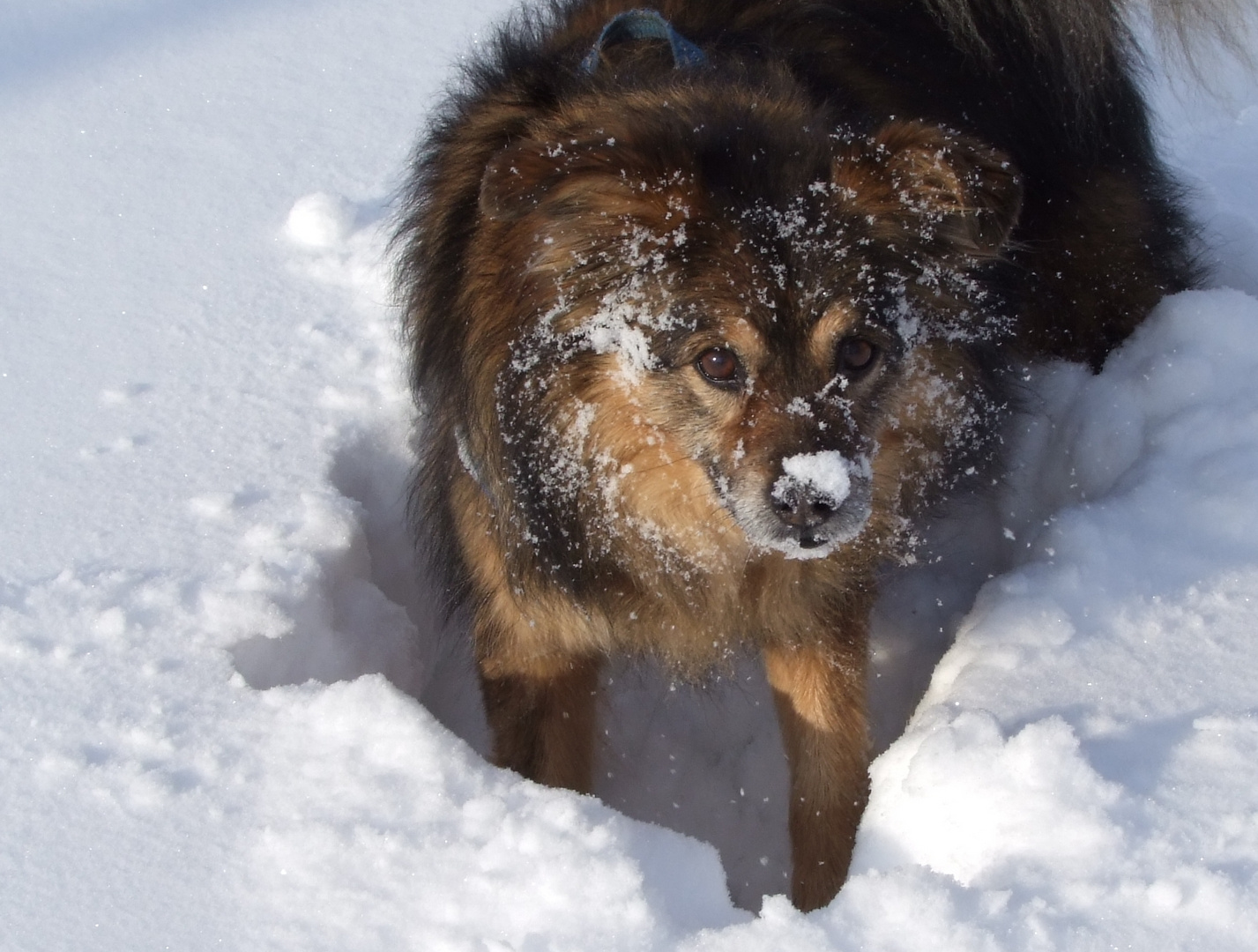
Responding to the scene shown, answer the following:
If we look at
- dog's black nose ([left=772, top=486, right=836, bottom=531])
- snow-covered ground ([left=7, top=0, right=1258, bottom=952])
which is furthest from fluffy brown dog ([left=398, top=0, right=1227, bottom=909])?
snow-covered ground ([left=7, top=0, right=1258, bottom=952])

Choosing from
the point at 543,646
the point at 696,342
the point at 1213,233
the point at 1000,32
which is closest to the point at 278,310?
the point at 543,646

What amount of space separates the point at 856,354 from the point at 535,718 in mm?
1092

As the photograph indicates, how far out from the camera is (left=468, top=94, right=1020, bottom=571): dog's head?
2080 mm

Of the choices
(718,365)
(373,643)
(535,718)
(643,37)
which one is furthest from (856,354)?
(373,643)

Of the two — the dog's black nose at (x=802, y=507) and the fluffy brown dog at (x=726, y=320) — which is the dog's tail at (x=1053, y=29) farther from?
the dog's black nose at (x=802, y=507)

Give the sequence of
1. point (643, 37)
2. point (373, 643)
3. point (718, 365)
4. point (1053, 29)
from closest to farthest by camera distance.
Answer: point (718, 365)
point (643, 37)
point (373, 643)
point (1053, 29)

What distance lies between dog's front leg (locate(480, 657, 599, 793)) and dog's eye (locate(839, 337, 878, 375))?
3.08ft

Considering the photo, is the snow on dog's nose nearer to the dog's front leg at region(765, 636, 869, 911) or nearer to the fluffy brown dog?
the fluffy brown dog

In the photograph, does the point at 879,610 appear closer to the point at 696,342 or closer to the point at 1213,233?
the point at 696,342

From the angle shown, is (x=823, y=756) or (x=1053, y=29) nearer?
(x=823, y=756)

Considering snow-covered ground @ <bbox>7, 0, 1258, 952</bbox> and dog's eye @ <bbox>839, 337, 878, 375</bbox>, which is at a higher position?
dog's eye @ <bbox>839, 337, 878, 375</bbox>

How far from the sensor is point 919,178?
2152 mm

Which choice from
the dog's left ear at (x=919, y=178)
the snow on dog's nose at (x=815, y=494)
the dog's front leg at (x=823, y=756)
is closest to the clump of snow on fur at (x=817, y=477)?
the snow on dog's nose at (x=815, y=494)

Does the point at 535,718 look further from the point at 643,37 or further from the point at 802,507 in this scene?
the point at 643,37
